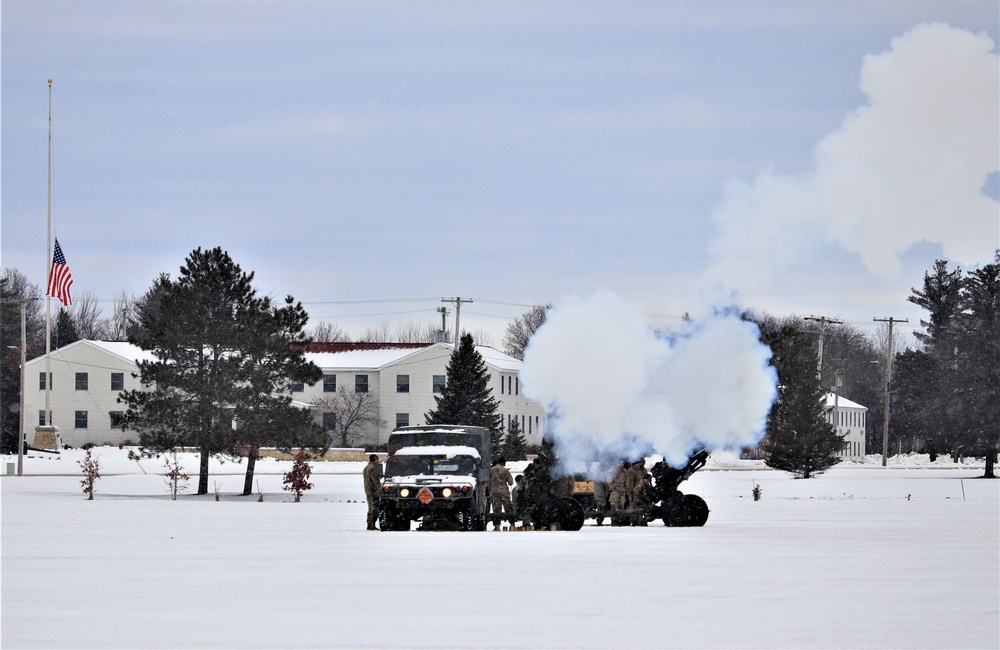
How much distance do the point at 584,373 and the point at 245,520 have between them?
930 centimetres

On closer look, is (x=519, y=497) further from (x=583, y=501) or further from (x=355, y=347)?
(x=355, y=347)

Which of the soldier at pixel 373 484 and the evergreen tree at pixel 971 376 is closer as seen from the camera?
the soldier at pixel 373 484

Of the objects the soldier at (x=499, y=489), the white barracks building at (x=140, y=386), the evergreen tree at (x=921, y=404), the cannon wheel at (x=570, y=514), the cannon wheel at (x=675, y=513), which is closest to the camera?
the cannon wheel at (x=570, y=514)

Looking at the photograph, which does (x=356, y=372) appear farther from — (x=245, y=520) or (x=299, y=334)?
(x=245, y=520)

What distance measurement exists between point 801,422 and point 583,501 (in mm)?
44940

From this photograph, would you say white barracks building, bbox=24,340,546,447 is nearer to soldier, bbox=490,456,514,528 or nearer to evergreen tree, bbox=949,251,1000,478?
evergreen tree, bbox=949,251,1000,478

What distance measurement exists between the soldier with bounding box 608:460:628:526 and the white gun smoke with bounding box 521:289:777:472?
977 millimetres

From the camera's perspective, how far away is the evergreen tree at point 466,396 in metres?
73.9

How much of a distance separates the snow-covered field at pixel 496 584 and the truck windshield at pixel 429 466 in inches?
78.6

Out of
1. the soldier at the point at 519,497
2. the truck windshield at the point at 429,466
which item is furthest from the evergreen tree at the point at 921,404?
the truck windshield at the point at 429,466

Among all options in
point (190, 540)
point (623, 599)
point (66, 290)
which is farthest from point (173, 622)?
point (66, 290)

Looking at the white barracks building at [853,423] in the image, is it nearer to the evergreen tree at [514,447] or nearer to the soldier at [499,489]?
the evergreen tree at [514,447]

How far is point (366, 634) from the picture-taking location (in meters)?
14.0

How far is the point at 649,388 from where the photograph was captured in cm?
3275
